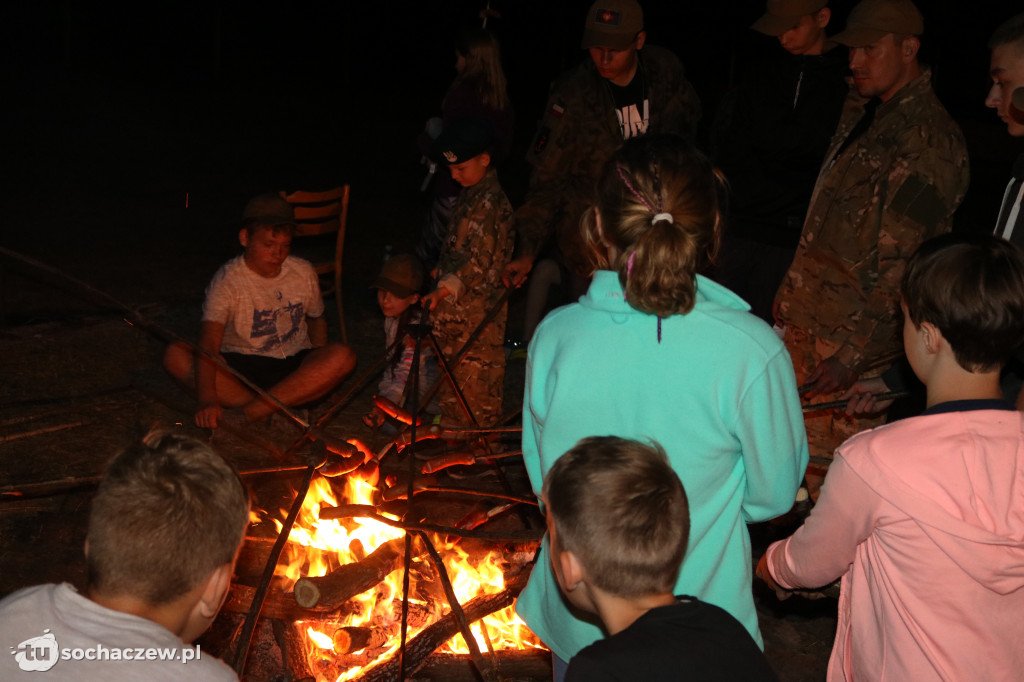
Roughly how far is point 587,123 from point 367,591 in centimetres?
263

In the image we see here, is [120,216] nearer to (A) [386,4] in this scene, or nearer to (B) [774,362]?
(B) [774,362]

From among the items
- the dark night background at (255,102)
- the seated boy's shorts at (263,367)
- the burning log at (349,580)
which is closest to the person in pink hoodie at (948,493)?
the burning log at (349,580)

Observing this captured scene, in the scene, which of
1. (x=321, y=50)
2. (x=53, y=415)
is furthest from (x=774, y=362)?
(x=321, y=50)

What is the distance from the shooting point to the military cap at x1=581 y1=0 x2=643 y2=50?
4562 mm

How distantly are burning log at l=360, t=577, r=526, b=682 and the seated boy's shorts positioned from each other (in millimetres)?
2086

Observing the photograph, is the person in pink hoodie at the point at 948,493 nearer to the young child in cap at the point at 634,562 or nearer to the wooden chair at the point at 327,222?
the young child in cap at the point at 634,562

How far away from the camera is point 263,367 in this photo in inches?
198

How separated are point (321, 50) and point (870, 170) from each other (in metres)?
19.5

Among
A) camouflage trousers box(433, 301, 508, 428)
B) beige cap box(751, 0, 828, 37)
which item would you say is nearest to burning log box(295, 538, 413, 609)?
camouflage trousers box(433, 301, 508, 428)

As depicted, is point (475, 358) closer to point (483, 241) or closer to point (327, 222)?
point (483, 241)

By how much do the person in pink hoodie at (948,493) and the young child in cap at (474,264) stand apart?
2.56 meters

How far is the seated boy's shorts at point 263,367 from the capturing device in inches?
195

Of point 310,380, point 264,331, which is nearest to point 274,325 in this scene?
point 264,331

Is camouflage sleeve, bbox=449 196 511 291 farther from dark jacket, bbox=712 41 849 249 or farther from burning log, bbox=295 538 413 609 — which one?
burning log, bbox=295 538 413 609
